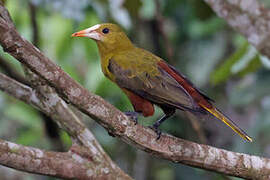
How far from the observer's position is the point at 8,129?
6125mm

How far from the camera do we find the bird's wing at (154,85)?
3299mm

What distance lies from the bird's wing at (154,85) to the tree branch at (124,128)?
0.28m

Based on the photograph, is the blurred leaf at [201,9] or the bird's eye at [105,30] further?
the blurred leaf at [201,9]

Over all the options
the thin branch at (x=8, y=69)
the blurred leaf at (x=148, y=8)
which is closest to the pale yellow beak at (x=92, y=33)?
the thin branch at (x=8, y=69)

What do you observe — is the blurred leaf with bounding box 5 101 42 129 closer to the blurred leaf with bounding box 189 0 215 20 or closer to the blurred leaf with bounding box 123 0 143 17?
the blurred leaf with bounding box 123 0 143 17

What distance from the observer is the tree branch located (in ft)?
8.45

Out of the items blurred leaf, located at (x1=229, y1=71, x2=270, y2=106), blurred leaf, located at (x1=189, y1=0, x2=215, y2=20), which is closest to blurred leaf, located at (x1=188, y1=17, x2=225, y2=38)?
blurred leaf, located at (x1=189, y1=0, x2=215, y2=20)

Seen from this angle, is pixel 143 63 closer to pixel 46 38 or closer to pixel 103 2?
pixel 103 2

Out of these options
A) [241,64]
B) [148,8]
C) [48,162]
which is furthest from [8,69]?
[241,64]

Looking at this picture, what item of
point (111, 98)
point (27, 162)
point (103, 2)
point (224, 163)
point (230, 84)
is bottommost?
point (27, 162)

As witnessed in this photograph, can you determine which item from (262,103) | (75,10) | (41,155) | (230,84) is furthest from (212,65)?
(41,155)

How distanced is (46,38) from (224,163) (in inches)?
130

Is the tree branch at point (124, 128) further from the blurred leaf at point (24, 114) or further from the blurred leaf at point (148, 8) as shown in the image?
the blurred leaf at point (24, 114)

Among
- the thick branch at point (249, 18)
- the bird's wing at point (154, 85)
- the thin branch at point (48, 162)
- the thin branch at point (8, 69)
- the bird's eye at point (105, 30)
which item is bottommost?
the thin branch at point (48, 162)
